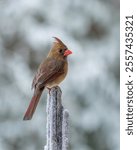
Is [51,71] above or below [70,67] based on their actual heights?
below

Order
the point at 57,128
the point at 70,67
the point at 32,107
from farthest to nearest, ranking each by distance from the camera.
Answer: the point at 70,67 → the point at 32,107 → the point at 57,128

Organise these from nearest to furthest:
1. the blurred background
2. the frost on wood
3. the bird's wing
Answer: the frost on wood → the bird's wing → the blurred background

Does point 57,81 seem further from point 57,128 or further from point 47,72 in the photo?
point 57,128

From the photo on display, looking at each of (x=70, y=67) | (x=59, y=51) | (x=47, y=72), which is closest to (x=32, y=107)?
(x=47, y=72)

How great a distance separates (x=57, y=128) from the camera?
9.59 ft

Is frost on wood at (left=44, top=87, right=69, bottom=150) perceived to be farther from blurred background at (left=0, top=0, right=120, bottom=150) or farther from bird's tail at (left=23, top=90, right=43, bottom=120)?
blurred background at (left=0, top=0, right=120, bottom=150)

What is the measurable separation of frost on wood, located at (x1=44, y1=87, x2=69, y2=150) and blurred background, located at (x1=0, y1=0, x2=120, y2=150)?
10.2ft

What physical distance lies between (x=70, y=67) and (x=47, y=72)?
2.79m

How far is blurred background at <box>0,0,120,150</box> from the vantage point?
620 centimetres

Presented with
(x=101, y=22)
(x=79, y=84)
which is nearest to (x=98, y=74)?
(x=79, y=84)

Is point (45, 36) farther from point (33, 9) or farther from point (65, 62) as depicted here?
point (65, 62)

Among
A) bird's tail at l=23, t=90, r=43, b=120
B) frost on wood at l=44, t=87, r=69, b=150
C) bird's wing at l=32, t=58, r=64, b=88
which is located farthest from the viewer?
bird's wing at l=32, t=58, r=64, b=88

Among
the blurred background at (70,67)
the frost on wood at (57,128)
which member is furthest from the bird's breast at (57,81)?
the blurred background at (70,67)

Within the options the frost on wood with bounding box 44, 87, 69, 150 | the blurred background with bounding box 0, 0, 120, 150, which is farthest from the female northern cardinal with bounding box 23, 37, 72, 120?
the blurred background with bounding box 0, 0, 120, 150
